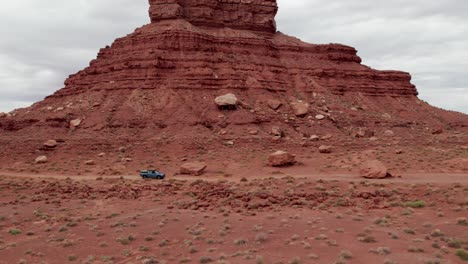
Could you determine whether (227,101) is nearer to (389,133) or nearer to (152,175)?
(152,175)

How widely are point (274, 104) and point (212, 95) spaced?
6988 millimetres


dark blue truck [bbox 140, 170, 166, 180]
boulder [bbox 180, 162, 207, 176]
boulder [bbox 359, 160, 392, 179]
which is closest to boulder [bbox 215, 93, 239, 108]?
boulder [bbox 180, 162, 207, 176]

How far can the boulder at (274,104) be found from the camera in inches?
1908

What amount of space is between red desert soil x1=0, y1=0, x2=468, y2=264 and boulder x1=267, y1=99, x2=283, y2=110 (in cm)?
27

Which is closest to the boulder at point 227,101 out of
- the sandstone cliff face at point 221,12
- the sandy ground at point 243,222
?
the sandstone cliff face at point 221,12

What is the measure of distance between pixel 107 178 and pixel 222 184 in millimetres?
10262

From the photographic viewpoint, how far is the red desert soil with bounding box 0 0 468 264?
1622cm

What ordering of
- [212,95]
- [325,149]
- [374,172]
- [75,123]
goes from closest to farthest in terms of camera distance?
[374,172] < [325,149] < [75,123] < [212,95]

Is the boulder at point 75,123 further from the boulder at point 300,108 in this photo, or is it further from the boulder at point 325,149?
the boulder at point 325,149

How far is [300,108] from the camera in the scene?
160ft

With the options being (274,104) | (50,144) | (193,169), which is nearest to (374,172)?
(193,169)

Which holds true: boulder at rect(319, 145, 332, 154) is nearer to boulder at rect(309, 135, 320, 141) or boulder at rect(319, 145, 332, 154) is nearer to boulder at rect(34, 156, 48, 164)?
boulder at rect(309, 135, 320, 141)

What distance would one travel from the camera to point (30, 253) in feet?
53.4

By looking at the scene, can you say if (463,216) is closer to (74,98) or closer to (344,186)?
(344,186)
